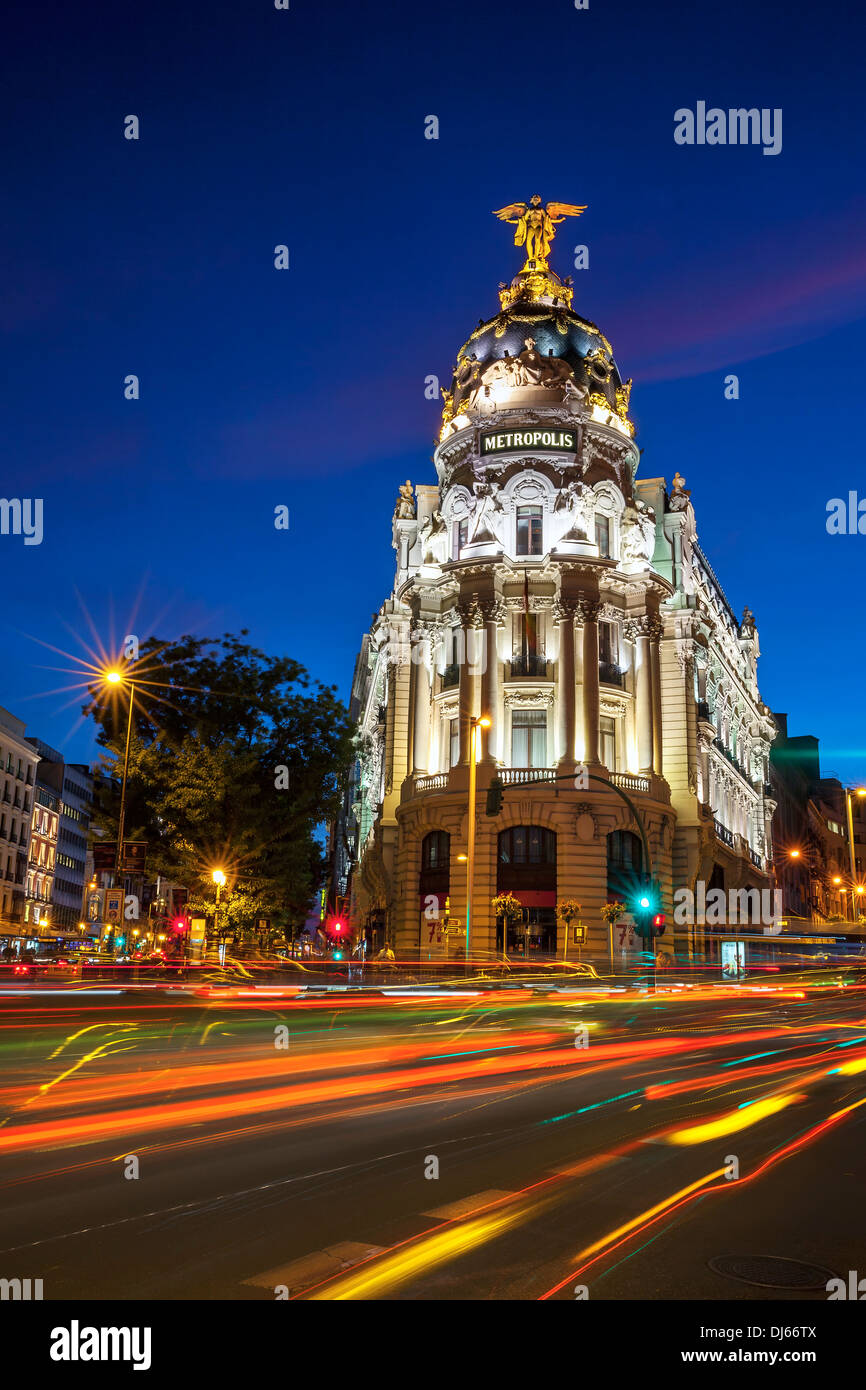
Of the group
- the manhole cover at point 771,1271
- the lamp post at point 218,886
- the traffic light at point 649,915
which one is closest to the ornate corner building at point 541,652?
the lamp post at point 218,886

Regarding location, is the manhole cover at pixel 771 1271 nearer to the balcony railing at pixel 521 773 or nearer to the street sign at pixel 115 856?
the street sign at pixel 115 856

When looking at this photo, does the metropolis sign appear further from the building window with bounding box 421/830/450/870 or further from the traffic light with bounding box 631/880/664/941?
the traffic light with bounding box 631/880/664/941

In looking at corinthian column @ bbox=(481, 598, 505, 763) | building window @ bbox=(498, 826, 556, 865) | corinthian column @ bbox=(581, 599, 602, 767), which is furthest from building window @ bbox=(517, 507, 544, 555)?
building window @ bbox=(498, 826, 556, 865)

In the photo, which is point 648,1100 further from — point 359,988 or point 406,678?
point 406,678

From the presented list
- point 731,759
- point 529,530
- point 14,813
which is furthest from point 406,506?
Result: point 14,813

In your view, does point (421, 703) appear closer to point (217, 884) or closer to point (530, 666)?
point (530, 666)

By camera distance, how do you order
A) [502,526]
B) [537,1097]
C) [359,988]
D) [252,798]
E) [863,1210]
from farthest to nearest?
[502,526]
[252,798]
[359,988]
[537,1097]
[863,1210]

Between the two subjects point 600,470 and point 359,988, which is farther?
point 600,470

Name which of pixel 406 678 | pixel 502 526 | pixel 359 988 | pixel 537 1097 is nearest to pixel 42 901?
pixel 406 678

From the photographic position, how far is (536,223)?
2317 inches

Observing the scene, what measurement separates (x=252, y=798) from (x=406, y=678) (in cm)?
1792

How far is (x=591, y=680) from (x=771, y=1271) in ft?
146

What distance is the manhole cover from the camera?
599 centimetres

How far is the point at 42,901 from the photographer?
97.8 meters
